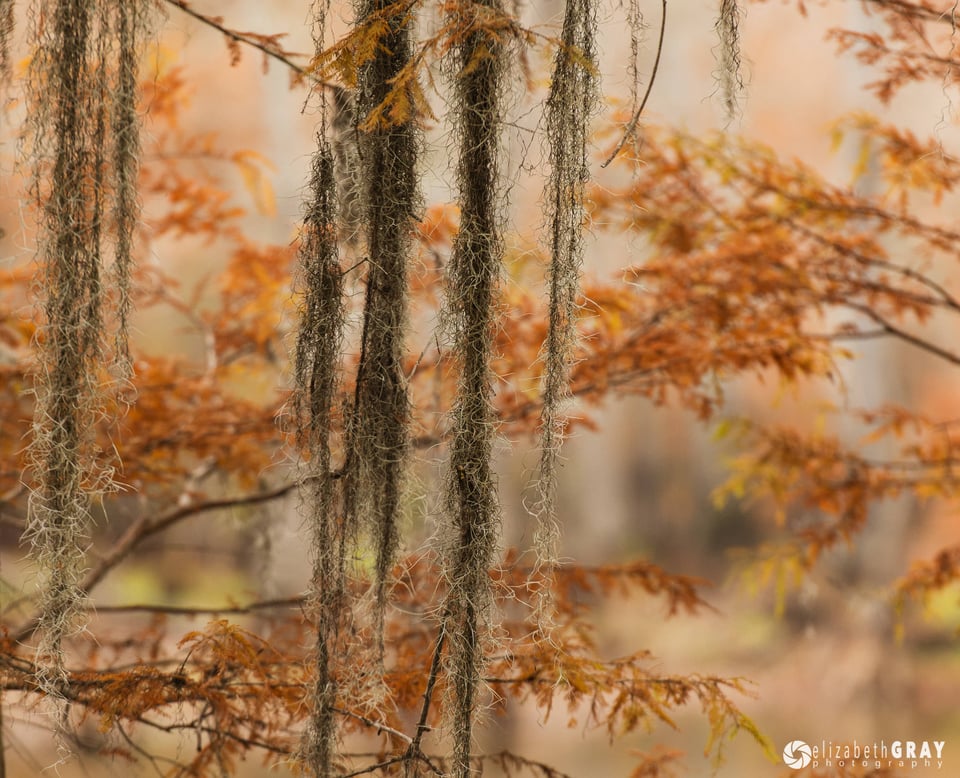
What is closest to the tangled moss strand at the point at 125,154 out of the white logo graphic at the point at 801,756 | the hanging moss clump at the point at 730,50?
the hanging moss clump at the point at 730,50

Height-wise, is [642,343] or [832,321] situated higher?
[832,321]

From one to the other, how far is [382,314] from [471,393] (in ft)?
0.43

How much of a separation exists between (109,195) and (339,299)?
26cm

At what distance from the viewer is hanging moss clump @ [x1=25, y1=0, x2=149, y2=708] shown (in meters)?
0.90

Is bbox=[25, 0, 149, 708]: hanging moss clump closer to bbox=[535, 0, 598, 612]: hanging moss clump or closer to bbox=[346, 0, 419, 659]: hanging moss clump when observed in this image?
bbox=[346, 0, 419, 659]: hanging moss clump

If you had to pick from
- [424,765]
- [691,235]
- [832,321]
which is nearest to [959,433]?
[832,321]

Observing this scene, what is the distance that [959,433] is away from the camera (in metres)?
4.93

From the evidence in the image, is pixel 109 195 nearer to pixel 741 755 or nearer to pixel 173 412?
pixel 173 412

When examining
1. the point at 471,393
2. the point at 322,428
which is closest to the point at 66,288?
the point at 322,428

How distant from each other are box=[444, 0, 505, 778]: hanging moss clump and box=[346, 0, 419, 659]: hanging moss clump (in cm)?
7

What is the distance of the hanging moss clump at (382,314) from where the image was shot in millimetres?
931

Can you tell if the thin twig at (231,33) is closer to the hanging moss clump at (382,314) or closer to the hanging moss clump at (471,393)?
the hanging moss clump at (382,314)

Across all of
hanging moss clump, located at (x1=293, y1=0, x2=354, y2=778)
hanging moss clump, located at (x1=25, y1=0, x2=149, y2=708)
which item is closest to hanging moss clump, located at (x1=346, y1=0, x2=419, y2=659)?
hanging moss clump, located at (x1=293, y1=0, x2=354, y2=778)

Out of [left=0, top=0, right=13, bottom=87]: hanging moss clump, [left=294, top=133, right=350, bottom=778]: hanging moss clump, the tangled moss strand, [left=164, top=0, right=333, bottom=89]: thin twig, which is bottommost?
[left=294, top=133, right=350, bottom=778]: hanging moss clump
